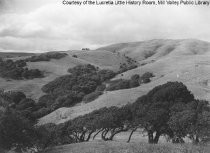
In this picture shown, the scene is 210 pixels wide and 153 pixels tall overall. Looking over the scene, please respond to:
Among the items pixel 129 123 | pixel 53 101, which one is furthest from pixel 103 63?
pixel 129 123

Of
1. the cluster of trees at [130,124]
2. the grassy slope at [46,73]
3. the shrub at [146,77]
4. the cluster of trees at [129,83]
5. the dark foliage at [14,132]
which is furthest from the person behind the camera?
the grassy slope at [46,73]

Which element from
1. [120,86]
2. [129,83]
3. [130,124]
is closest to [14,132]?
[130,124]

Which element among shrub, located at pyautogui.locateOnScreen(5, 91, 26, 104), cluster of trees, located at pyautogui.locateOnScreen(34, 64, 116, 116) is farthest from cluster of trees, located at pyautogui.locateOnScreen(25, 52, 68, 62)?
shrub, located at pyautogui.locateOnScreen(5, 91, 26, 104)

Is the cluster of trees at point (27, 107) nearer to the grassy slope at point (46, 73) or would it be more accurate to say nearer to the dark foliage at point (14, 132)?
the grassy slope at point (46, 73)

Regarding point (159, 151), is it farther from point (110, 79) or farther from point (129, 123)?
point (110, 79)

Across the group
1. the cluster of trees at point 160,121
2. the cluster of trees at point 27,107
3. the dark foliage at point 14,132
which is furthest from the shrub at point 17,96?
the dark foliage at point 14,132

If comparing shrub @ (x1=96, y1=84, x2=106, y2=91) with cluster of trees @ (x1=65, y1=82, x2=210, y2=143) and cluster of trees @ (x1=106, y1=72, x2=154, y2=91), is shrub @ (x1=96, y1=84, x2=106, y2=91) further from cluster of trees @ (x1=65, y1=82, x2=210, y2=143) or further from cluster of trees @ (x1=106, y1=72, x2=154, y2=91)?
cluster of trees @ (x1=65, y1=82, x2=210, y2=143)
